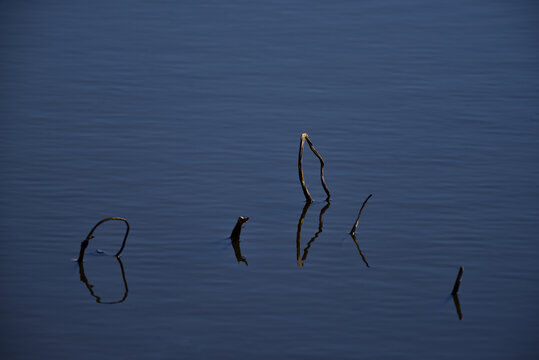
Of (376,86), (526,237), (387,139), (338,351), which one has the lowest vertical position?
(338,351)

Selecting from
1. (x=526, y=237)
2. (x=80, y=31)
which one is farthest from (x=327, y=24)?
(x=526, y=237)

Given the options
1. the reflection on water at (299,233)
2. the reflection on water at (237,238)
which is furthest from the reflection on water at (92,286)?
the reflection on water at (299,233)

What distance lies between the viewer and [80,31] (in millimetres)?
25641

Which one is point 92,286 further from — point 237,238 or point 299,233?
point 299,233

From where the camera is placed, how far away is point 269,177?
17406mm

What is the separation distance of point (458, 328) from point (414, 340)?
0.71 m

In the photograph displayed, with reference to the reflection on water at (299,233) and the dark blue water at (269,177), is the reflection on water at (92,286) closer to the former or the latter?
A: the dark blue water at (269,177)

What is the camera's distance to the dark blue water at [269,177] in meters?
12.7

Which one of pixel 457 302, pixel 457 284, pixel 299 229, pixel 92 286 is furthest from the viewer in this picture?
pixel 299 229

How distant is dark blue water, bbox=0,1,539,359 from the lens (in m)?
12.7

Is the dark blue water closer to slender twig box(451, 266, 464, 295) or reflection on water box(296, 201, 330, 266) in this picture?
reflection on water box(296, 201, 330, 266)

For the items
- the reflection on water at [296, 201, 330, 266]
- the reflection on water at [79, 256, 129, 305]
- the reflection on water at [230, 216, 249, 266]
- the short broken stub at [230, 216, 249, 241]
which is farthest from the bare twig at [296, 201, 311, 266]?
the reflection on water at [79, 256, 129, 305]

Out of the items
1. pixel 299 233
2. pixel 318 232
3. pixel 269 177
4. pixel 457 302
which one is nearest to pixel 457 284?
pixel 457 302

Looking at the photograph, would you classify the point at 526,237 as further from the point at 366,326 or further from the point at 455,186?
the point at 366,326
